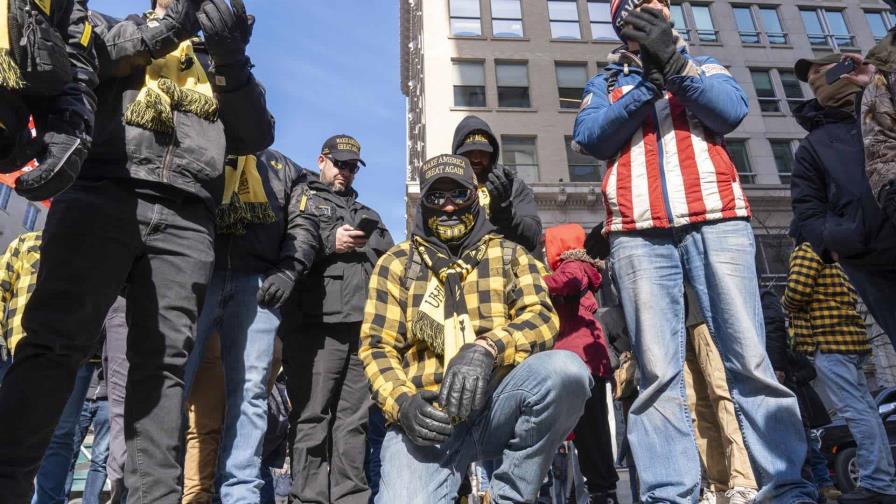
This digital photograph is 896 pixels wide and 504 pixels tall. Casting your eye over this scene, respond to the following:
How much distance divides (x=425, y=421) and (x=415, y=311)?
0.59 m

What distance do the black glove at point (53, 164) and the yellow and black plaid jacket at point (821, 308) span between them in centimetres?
497

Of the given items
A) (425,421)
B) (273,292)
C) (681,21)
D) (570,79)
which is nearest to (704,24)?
(681,21)

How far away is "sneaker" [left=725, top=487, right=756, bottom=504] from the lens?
3292 millimetres

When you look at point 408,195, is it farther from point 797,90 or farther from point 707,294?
point 707,294

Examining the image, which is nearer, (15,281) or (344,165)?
(15,281)

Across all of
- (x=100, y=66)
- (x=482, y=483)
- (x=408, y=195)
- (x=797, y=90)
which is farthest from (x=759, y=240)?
(x=100, y=66)

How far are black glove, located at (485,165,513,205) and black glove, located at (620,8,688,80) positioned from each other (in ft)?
3.55

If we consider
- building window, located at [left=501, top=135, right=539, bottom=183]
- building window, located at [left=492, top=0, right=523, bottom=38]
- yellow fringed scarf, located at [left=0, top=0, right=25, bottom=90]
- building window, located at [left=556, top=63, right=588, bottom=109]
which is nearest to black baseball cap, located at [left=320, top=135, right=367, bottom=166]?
yellow fringed scarf, located at [left=0, top=0, right=25, bottom=90]

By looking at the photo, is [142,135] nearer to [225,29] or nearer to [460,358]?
[225,29]

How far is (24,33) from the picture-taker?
1.91 metres

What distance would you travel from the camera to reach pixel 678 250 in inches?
108

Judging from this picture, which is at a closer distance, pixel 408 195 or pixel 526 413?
pixel 526 413

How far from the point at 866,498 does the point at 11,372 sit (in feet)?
15.0

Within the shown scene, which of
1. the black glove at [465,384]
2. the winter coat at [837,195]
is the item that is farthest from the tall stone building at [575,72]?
the black glove at [465,384]
